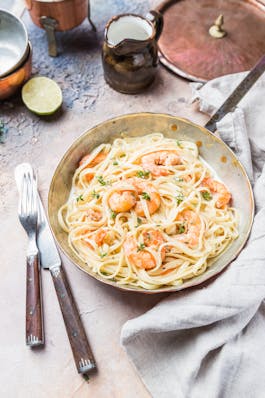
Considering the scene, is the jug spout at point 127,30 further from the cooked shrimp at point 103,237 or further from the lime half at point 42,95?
the cooked shrimp at point 103,237

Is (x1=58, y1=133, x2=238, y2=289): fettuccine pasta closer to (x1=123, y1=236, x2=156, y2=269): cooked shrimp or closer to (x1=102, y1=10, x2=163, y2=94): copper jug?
(x1=123, y1=236, x2=156, y2=269): cooked shrimp

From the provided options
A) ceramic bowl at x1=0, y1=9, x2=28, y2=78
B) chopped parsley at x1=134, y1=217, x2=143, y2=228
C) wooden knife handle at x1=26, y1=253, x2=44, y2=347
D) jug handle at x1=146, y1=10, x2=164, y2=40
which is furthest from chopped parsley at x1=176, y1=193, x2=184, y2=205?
ceramic bowl at x1=0, y1=9, x2=28, y2=78

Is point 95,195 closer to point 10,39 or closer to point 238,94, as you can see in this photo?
point 238,94

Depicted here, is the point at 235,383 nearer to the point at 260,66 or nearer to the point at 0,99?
the point at 260,66

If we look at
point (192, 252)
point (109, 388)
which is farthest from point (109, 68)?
point (109, 388)

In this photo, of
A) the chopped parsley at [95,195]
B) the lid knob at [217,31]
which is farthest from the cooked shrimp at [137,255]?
the lid knob at [217,31]
